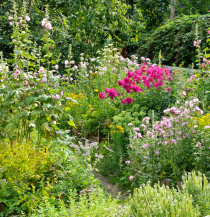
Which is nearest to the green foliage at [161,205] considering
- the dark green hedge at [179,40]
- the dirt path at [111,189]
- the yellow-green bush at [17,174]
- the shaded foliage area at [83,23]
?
the yellow-green bush at [17,174]

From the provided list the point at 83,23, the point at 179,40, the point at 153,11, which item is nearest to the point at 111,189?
the point at 83,23

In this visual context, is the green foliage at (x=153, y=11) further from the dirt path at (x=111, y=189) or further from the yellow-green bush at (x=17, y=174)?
the yellow-green bush at (x=17, y=174)

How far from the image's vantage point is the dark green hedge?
27.6ft

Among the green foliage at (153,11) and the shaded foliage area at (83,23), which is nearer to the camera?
the shaded foliage area at (83,23)

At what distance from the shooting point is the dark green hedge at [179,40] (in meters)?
8.41

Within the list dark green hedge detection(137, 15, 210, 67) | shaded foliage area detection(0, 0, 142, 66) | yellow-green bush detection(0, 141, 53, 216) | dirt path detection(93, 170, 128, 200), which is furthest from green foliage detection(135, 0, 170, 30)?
yellow-green bush detection(0, 141, 53, 216)

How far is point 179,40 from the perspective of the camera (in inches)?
359

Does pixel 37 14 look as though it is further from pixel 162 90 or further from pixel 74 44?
pixel 162 90

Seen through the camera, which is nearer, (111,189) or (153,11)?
(111,189)

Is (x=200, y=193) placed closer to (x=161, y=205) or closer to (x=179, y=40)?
(x=161, y=205)

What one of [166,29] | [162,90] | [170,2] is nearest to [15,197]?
[162,90]

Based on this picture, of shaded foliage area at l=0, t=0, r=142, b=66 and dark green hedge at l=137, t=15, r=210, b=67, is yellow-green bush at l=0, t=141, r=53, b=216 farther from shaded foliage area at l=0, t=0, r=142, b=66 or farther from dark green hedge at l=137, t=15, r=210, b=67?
dark green hedge at l=137, t=15, r=210, b=67

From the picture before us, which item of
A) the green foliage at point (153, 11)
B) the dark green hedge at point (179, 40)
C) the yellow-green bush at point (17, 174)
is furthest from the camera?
the green foliage at point (153, 11)

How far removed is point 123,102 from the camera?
16.4 ft
